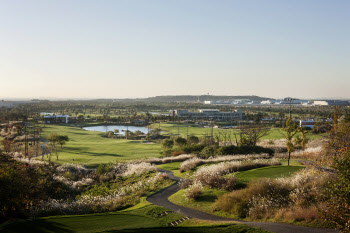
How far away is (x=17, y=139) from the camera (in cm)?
5478

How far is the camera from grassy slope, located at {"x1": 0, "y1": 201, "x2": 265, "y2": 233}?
12.7 m

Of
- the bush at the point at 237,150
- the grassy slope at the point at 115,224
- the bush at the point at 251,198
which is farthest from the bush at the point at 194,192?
the bush at the point at 237,150

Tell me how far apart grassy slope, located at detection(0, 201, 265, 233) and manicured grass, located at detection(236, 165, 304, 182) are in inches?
285

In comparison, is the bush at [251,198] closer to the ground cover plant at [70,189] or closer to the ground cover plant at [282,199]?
the ground cover plant at [282,199]

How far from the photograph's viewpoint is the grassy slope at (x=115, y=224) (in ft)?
41.5

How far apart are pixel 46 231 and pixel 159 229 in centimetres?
481

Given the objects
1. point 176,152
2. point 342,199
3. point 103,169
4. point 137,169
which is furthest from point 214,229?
point 176,152

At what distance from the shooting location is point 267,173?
69.6 feet

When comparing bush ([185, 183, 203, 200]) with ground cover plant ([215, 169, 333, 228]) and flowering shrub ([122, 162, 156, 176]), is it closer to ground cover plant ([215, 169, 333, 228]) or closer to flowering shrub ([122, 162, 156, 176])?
ground cover plant ([215, 169, 333, 228])

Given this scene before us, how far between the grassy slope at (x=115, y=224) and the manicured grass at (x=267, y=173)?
7.25m

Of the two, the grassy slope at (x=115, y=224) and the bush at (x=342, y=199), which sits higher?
the bush at (x=342, y=199)

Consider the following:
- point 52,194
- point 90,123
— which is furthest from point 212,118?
point 52,194

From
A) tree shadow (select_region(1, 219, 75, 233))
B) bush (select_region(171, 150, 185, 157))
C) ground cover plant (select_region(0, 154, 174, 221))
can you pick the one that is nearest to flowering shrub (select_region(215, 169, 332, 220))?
ground cover plant (select_region(0, 154, 174, 221))

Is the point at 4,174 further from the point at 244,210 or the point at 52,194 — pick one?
the point at 244,210
